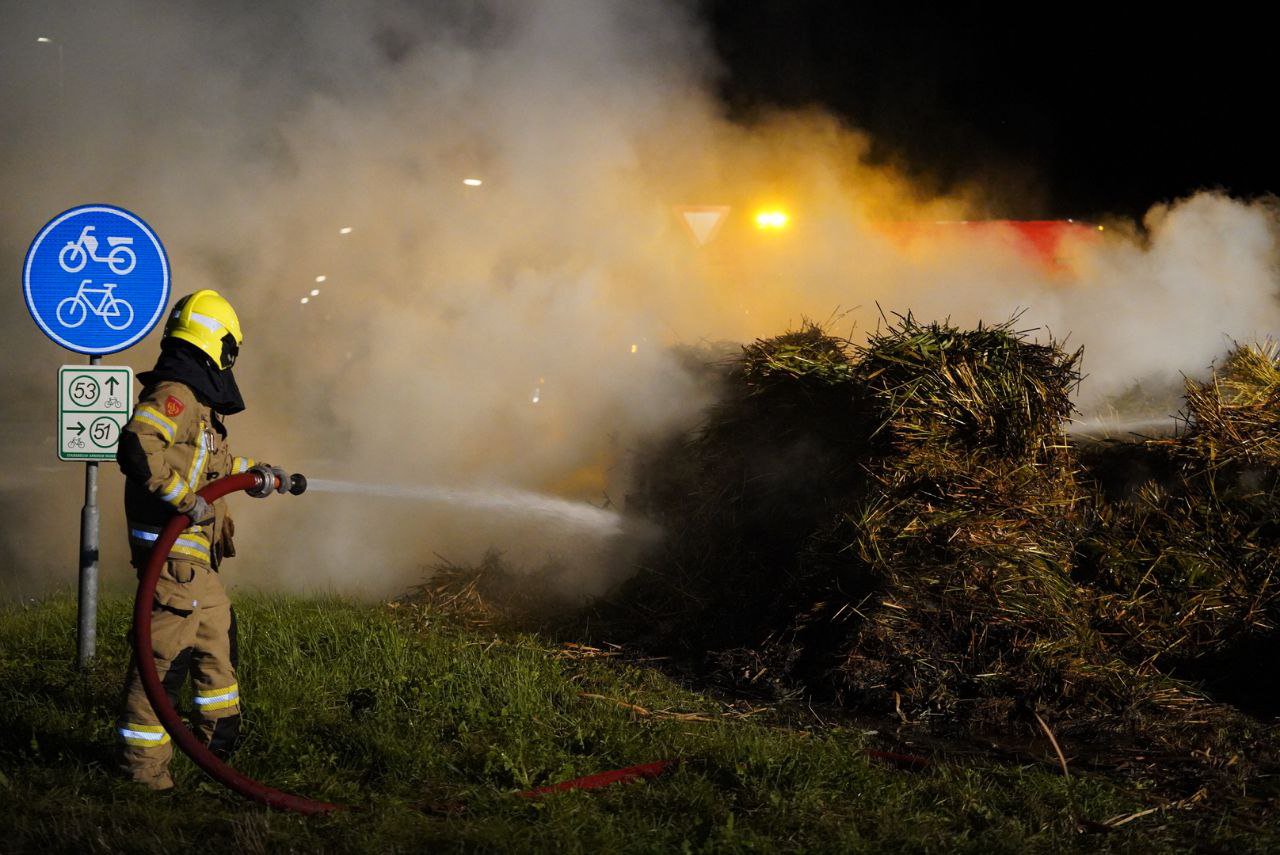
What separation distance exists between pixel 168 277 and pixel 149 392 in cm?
152

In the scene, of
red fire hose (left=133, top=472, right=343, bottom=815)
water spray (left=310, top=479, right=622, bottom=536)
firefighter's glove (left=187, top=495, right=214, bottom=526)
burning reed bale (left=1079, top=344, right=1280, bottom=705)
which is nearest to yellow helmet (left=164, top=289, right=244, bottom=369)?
firefighter's glove (left=187, top=495, right=214, bottom=526)

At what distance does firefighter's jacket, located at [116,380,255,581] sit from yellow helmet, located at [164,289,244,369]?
210 mm

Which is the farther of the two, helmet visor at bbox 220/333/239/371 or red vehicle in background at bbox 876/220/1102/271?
red vehicle in background at bbox 876/220/1102/271

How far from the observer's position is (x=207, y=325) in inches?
159

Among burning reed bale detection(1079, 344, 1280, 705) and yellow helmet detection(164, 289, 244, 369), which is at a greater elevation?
yellow helmet detection(164, 289, 244, 369)

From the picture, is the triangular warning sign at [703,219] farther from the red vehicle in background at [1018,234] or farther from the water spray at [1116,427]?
the water spray at [1116,427]

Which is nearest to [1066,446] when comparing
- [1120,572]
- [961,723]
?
[1120,572]

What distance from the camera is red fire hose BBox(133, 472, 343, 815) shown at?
3.43 meters

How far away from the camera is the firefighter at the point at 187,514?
12.2 feet

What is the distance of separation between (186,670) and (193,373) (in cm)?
119

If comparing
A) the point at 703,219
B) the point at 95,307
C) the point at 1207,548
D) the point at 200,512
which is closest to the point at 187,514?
the point at 200,512

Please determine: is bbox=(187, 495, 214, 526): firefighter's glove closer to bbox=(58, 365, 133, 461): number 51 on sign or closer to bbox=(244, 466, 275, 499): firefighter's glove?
bbox=(244, 466, 275, 499): firefighter's glove

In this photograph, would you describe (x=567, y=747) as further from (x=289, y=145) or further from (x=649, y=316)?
(x=289, y=145)

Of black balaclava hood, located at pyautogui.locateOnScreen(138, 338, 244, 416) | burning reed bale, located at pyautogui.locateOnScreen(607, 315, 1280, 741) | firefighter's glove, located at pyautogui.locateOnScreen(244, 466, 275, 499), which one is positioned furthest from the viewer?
burning reed bale, located at pyautogui.locateOnScreen(607, 315, 1280, 741)
